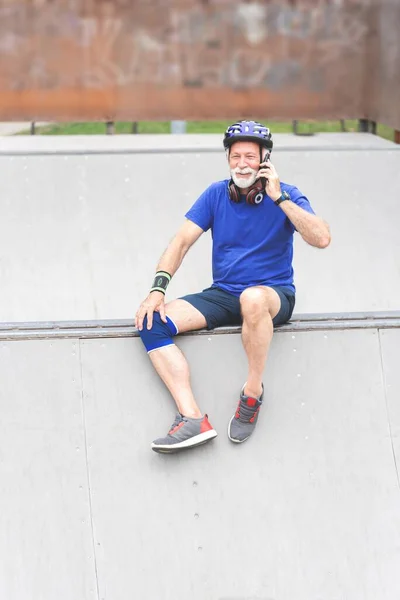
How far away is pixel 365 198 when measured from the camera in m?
8.42

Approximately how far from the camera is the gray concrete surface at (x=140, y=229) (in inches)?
300

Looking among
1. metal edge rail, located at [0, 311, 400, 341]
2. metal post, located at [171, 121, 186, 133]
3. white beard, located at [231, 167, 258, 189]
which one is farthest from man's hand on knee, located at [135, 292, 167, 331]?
metal post, located at [171, 121, 186, 133]

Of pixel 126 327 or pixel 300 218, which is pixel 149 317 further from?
pixel 300 218

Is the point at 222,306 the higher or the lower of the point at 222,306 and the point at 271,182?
the lower

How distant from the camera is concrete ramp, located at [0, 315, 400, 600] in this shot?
4.49 metres

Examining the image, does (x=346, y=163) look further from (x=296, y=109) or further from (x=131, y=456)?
(x=131, y=456)

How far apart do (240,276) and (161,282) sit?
0.41 m

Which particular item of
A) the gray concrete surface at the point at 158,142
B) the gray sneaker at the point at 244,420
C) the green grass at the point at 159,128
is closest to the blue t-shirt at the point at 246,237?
the gray sneaker at the point at 244,420

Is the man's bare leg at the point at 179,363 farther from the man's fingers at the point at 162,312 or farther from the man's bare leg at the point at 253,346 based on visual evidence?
the man's bare leg at the point at 253,346

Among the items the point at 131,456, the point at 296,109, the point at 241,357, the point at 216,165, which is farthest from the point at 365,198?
the point at 131,456

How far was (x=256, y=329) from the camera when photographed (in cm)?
468

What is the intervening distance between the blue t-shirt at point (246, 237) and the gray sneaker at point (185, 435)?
2.35 feet

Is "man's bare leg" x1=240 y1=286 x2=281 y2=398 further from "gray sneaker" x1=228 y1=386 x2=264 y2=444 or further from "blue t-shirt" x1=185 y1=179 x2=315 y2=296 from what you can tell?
"blue t-shirt" x1=185 y1=179 x2=315 y2=296

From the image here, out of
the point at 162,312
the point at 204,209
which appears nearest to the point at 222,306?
the point at 162,312
